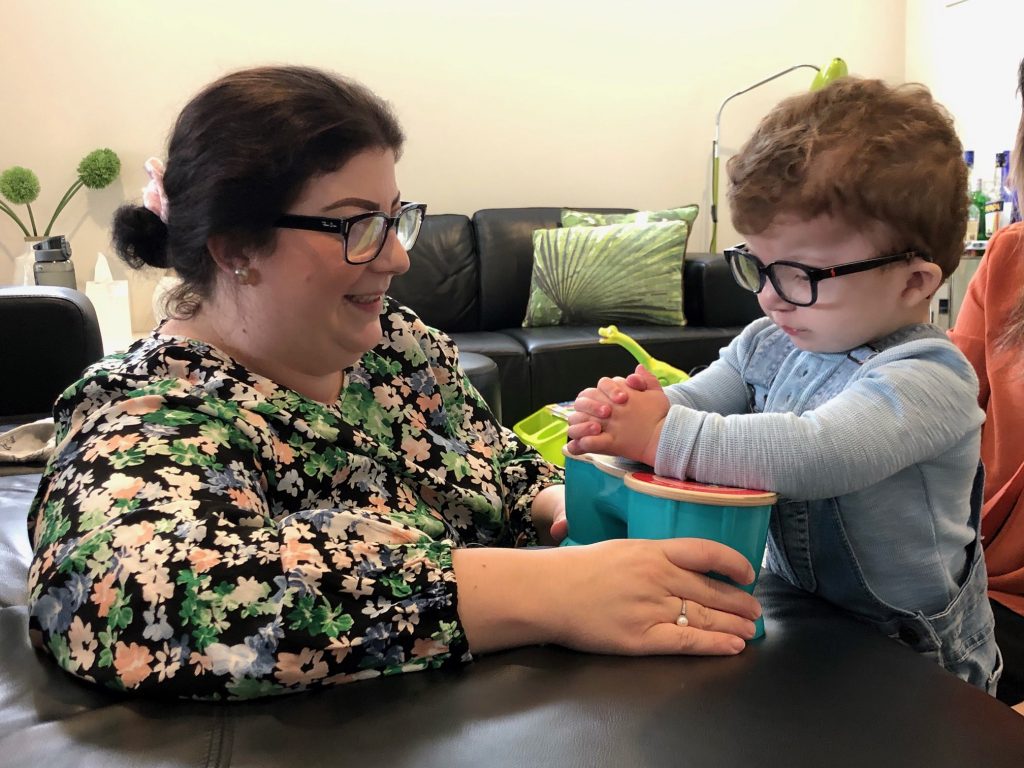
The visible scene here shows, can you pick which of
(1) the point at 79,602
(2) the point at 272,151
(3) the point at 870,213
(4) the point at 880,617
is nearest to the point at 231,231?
(2) the point at 272,151

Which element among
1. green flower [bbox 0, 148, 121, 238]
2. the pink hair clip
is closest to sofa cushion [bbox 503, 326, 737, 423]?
green flower [bbox 0, 148, 121, 238]

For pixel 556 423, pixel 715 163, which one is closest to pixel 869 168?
pixel 556 423

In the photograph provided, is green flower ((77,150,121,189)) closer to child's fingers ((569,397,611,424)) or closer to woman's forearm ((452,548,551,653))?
child's fingers ((569,397,611,424))

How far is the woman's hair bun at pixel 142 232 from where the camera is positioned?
109cm

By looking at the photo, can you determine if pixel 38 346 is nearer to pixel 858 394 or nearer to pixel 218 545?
pixel 218 545

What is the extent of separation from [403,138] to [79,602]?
2.20ft

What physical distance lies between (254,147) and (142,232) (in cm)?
27

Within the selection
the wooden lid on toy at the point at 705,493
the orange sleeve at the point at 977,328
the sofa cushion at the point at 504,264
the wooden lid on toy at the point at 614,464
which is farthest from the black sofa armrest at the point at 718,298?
the wooden lid on toy at the point at 705,493

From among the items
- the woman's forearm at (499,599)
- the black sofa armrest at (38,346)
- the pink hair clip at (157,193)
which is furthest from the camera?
the black sofa armrest at (38,346)

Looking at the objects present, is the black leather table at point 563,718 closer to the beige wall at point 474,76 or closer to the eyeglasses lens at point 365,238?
the eyeglasses lens at point 365,238

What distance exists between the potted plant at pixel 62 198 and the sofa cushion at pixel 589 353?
169cm

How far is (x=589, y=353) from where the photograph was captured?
3268 mm

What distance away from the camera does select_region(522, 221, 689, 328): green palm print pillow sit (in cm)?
356

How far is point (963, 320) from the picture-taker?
143 centimetres
